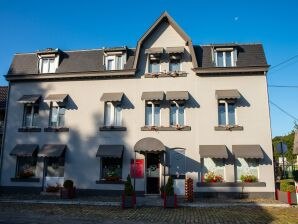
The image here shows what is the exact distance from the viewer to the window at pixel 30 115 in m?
21.4

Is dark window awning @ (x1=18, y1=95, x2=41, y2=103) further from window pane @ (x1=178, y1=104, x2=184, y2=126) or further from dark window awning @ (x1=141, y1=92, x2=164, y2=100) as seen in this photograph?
window pane @ (x1=178, y1=104, x2=184, y2=126)

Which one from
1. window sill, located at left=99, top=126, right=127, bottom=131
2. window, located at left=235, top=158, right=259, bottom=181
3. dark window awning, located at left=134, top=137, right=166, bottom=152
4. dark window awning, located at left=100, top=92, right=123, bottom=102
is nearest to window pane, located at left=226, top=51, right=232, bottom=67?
window, located at left=235, top=158, right=259, bottom=181

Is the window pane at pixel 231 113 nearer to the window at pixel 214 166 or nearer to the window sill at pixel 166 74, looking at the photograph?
the window at pixel 214 166

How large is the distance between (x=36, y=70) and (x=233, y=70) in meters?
14.8

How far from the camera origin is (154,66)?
67.8 ft

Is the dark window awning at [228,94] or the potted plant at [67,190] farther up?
Result: the dark window awning at [228,94]

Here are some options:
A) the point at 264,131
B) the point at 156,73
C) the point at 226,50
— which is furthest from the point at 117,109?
the point at 264,131

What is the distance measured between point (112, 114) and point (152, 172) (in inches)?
197

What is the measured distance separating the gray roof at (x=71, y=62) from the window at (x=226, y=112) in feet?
23.3

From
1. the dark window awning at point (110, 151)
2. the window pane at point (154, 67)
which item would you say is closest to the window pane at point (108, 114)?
the dark window awning at point (110, 151)

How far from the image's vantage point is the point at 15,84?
22156 millimetres

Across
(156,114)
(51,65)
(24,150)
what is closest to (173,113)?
(156,114)

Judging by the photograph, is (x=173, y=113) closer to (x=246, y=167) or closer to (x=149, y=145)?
(x=149, y=145)

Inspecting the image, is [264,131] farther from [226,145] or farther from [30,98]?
[30,98]
